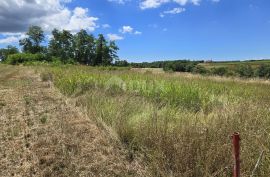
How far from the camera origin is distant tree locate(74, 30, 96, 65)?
80.5 meters

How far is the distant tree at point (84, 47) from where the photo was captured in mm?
80500

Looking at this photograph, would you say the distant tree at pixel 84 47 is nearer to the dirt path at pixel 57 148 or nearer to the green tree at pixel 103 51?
the green tree at pixel 103 51

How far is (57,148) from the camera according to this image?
16.8 feet

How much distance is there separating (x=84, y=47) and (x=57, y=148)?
77.5 metres

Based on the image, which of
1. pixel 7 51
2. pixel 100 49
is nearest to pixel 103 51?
pixel 100 49

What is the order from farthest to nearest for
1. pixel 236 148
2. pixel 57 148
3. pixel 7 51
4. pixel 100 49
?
1. pixel 7 51
2. pixel 100 49
3. pixel 57 148
4. pixel 236 148

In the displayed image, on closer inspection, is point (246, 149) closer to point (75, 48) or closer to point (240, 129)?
point (240, 129)

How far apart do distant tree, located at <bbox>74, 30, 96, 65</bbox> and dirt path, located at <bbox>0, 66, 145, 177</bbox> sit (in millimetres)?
73931

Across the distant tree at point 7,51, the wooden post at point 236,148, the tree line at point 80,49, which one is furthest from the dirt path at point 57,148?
the distant tree at point 7,51

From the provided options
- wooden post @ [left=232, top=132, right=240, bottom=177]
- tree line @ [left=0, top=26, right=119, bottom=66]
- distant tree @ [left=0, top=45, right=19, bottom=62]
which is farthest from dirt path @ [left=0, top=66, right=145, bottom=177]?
distant tree @ [left=0, top=45, right=19, bottom=62]

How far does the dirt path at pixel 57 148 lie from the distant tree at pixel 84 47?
73.9 meters

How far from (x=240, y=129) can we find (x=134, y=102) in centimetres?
332

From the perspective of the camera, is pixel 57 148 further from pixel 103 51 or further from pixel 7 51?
pixel 7 51

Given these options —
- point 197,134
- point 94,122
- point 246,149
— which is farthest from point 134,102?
point 246,149
